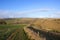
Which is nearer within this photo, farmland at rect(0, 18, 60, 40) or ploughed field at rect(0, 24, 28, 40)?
farmland at rect(0, 18, 60, 40)

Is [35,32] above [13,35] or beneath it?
above

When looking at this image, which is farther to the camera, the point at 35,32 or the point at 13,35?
the point at 13,35

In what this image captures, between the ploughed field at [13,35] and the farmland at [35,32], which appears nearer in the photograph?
the farmland at [35,32]
